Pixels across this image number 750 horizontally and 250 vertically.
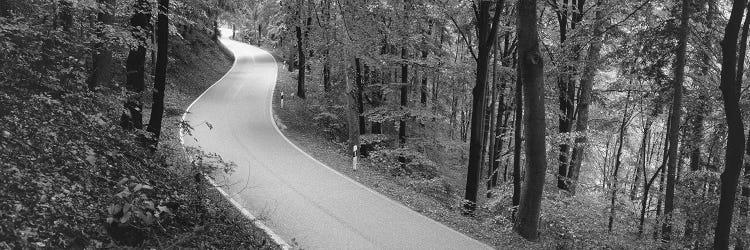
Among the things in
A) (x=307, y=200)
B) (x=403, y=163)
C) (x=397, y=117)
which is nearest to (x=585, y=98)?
(x=403, y=163)

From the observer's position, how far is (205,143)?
17125 mm

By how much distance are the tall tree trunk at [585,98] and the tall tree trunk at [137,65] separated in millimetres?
11181

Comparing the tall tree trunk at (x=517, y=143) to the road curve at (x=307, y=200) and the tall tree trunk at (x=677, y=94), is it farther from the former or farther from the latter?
the road curve at (x=307, y=200)

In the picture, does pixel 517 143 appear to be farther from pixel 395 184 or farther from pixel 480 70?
pixel 395 184

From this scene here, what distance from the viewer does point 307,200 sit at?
38.1ft

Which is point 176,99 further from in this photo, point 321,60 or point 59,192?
point 59,192

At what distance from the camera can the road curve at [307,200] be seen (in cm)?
941

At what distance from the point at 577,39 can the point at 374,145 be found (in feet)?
35.4

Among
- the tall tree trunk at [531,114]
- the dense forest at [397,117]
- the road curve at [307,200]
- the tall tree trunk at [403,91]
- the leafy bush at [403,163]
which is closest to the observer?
the dense forest at [397,117]

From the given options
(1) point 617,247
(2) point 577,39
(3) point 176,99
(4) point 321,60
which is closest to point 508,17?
(2) point 577,39

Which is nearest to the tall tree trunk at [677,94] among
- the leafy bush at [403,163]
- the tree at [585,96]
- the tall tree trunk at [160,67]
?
the tree at [585,96]

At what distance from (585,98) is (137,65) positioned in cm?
1384

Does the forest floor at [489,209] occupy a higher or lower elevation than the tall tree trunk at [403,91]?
lower

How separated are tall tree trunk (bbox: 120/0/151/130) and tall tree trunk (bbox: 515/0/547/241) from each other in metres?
7.73
